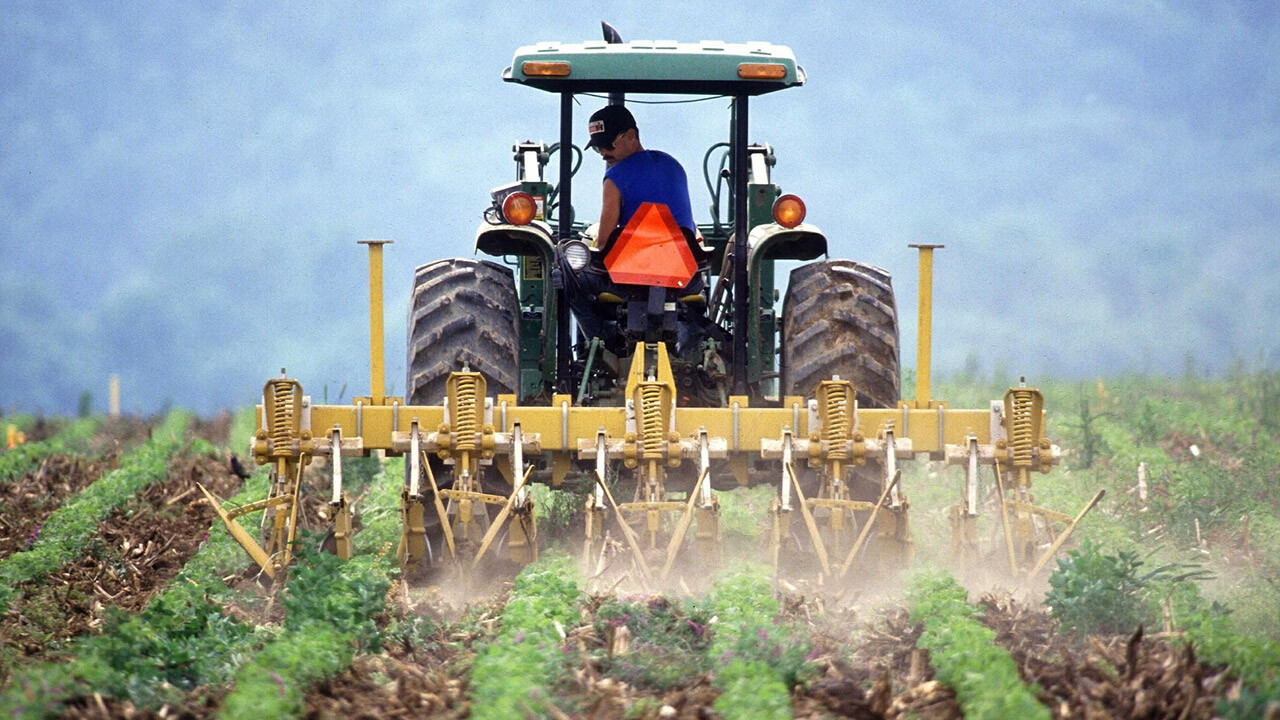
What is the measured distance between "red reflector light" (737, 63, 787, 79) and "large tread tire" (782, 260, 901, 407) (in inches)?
48.8

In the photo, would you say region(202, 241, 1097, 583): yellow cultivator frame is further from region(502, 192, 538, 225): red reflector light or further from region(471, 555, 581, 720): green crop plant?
region(502, 192, 538, 225): red reflector light

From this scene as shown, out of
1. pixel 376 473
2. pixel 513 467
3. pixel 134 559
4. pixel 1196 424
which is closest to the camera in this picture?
pixel 513 467

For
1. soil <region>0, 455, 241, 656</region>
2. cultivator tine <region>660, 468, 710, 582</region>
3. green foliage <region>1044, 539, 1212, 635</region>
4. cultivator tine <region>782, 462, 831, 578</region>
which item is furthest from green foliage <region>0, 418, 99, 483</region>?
green foliage <region>1044, 539, 1212, 635</region>

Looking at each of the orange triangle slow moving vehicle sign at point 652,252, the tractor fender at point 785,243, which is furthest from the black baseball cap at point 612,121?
the tractor fender at point 785,243

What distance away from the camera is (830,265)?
8.75 m

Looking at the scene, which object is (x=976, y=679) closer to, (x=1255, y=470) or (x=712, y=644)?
(x=712, y=644)

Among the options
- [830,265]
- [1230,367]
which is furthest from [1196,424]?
[830,265]

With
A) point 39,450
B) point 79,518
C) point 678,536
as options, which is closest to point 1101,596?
point 678,536

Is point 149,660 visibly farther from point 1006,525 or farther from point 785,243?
point 785,243

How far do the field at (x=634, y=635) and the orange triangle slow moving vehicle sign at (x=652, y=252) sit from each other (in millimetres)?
1509

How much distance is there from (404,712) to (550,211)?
5.05m

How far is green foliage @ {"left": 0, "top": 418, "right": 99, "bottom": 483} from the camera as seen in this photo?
13.4 m

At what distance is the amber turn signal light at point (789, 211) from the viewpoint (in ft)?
26.9

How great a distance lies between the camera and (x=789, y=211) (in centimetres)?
820
